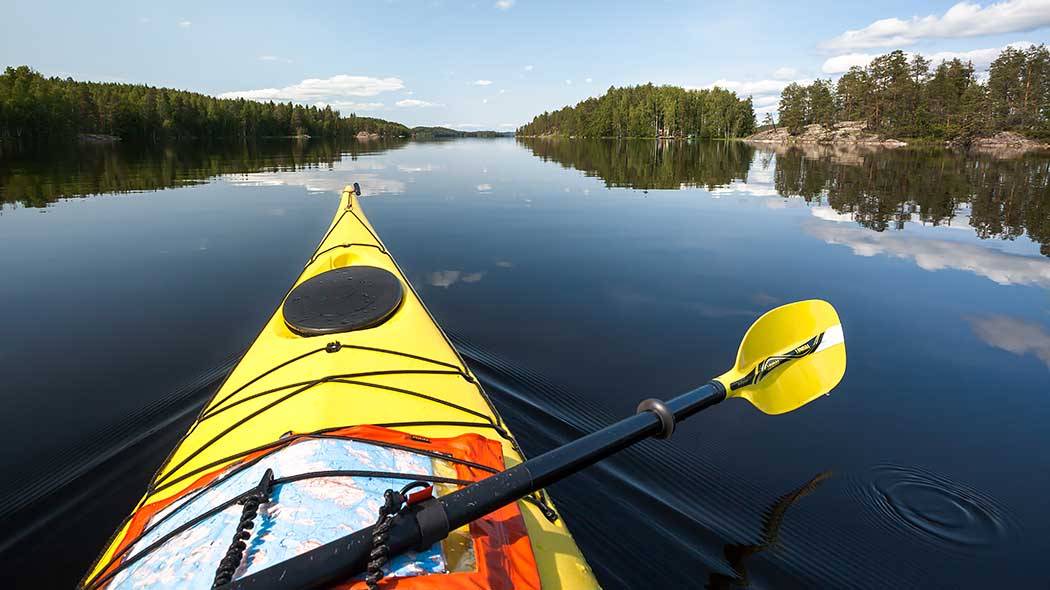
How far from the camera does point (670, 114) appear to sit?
278ft

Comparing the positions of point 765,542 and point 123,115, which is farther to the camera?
point 123,115

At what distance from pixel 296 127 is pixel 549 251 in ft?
362

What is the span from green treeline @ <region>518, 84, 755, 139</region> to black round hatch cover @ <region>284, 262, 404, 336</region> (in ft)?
300

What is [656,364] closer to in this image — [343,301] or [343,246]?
[343,301]

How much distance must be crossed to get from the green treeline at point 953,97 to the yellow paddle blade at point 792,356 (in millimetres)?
61168

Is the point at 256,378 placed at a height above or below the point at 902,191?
below

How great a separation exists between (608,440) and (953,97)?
236ft

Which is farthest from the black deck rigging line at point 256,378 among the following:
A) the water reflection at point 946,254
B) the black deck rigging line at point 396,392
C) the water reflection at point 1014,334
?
the water reflection at point 946,254

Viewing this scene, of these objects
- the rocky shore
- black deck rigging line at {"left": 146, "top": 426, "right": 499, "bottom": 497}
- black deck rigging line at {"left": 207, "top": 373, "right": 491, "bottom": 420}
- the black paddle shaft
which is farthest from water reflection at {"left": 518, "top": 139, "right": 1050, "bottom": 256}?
the rocky shore

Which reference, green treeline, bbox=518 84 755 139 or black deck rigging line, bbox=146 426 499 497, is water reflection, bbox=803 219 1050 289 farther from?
green treeline, bbox=518 84 755 139

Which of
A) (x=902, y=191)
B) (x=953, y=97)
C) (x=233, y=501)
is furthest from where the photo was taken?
(x=953, y=97)

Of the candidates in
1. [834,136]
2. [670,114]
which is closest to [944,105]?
[834,136]

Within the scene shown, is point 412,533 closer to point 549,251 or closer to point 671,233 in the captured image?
point 549,251

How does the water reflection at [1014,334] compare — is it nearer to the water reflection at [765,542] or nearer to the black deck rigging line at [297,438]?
the water reflection at [765,542]
